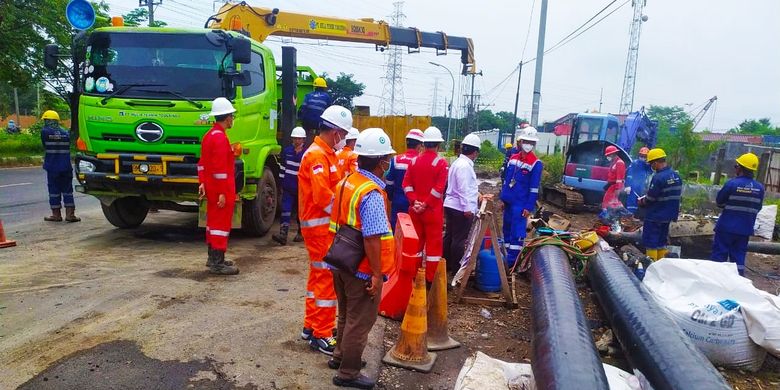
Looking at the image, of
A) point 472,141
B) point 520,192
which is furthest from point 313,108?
point 520,192

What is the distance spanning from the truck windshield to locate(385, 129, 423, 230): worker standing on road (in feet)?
7.64

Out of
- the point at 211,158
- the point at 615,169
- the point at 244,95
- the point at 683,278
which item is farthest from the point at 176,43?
the point at 615,169

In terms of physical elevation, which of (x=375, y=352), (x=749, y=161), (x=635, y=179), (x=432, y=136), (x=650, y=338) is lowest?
(x=375, y=352)

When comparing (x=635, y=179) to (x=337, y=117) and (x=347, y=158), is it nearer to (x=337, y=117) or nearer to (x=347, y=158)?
(x=347, y=158)

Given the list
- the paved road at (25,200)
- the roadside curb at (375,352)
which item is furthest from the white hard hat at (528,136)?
the paved road at (25,200)

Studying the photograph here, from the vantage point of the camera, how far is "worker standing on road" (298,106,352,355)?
12.4ft

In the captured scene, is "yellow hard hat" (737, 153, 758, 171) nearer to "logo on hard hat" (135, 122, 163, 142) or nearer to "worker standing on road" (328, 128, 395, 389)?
"worker standing on road" (328, 128, 395, 389)

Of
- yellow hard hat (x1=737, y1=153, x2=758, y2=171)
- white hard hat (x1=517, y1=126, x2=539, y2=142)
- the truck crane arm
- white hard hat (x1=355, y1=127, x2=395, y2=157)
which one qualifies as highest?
the truck crane arm

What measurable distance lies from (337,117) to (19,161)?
64.2 ft

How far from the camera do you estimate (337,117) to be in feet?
12.5

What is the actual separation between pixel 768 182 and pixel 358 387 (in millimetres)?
16108

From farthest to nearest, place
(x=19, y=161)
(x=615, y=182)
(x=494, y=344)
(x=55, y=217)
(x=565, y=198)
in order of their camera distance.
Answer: (x=19, y=161)
(x=565, y=198)
(x=615, y=182)
(x=55, y=217)
(x=494, y=344)

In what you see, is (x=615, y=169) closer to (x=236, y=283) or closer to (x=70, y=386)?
(x=236, y=283)

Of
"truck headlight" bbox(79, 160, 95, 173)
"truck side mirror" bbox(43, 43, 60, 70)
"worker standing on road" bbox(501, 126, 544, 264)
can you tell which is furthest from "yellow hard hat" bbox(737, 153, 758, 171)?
"truck side mirror" bbox(43, 43, 60, 70)
